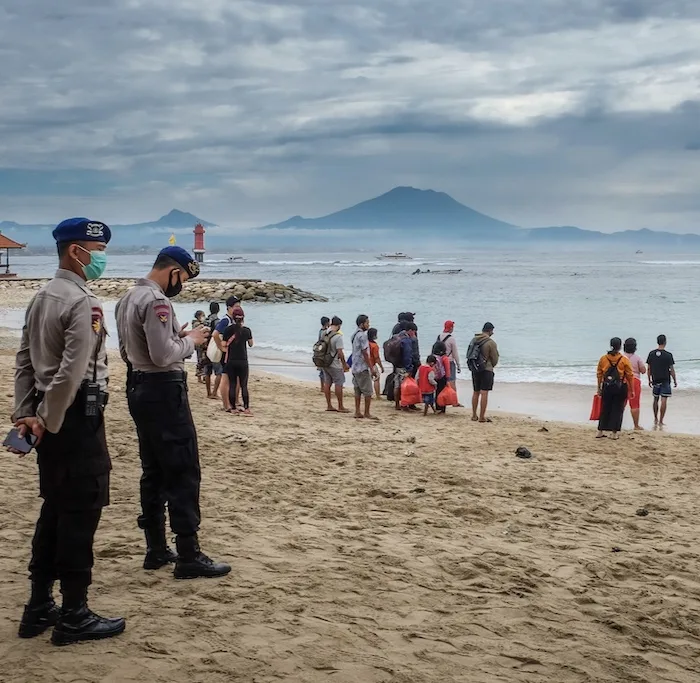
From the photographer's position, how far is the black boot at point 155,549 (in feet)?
16.0

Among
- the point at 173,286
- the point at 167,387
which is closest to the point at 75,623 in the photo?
Result: the point at 167,387

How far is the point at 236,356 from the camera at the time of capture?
12055 millimetres

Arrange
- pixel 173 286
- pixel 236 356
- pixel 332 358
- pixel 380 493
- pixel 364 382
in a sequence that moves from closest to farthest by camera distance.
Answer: pixel 173 286, pixel 380 493, pixel 236 356, pixel 364 382, pixel 332 358

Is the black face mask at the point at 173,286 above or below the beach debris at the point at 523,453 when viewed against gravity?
above

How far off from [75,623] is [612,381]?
9.00 m

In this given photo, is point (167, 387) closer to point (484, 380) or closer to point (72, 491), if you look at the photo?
point (72, 491)

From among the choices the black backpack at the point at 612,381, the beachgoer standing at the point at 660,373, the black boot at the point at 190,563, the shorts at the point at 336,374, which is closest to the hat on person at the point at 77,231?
Answer: the black boot at the point at 190,563

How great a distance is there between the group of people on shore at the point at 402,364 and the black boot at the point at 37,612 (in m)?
8.45

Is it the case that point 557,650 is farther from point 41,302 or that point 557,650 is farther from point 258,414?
point 258,414

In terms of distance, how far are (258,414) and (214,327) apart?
205 centimetres

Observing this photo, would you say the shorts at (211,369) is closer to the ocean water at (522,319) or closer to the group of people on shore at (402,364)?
the group of people on shore at (402,364)

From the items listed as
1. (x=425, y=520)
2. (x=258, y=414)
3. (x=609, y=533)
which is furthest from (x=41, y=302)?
(x=258, y=414)

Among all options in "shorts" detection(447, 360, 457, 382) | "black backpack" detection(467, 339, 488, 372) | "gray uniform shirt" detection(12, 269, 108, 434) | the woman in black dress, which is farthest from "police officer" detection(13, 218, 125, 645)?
"shorts" detection(447, 360, 457, 382)

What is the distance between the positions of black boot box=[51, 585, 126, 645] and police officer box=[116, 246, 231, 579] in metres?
0.81
